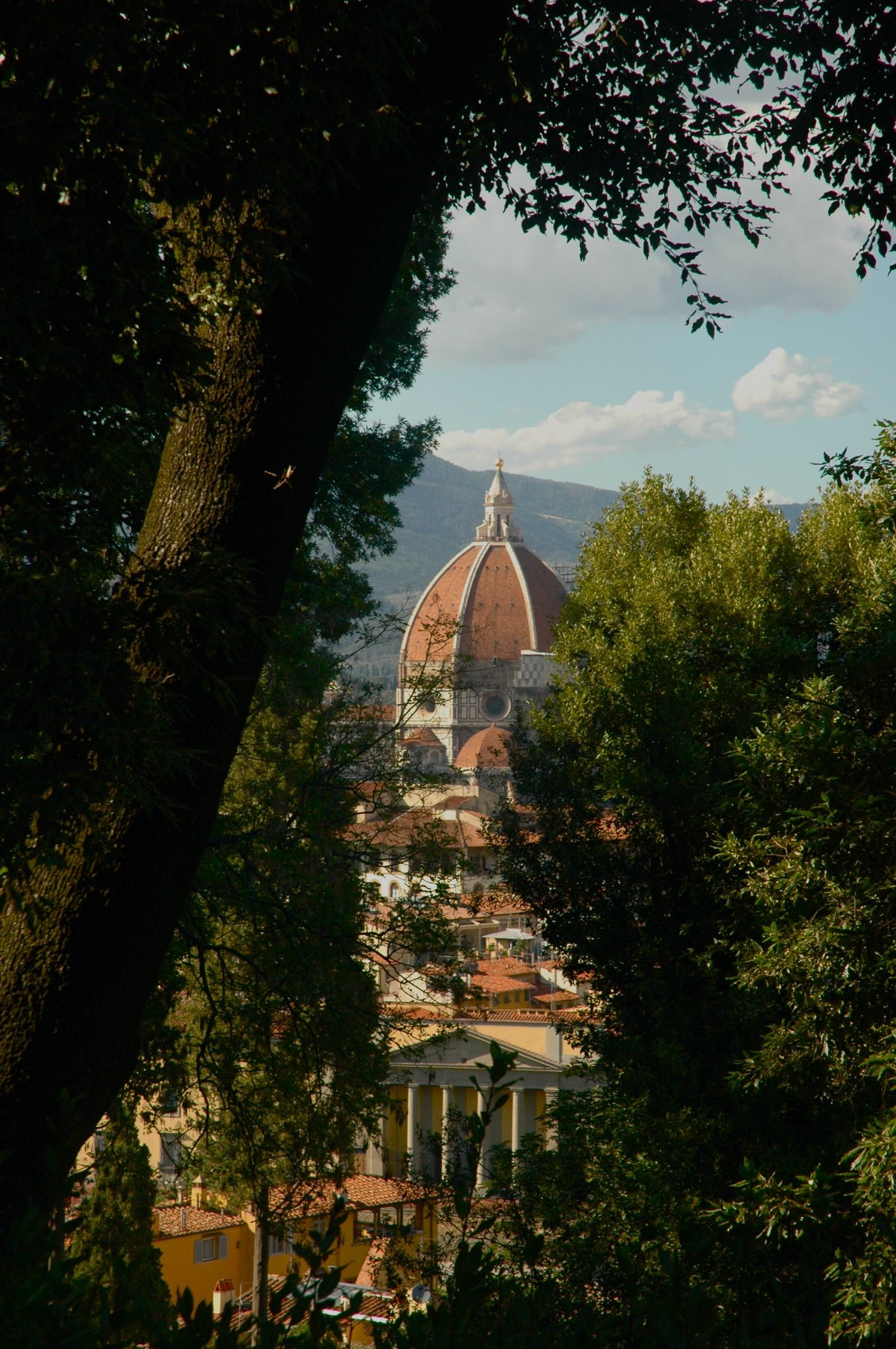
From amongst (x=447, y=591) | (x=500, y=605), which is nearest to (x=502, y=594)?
(x=500, y=605)

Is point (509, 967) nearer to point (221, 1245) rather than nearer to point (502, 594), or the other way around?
point (221, 1245)

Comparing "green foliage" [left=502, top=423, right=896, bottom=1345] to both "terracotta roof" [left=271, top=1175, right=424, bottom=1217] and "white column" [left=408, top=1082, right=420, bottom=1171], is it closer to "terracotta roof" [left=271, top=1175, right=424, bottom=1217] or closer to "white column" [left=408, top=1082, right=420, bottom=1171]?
"terracotta roof" [left=271, top=1175, right=424, bottom=1217]

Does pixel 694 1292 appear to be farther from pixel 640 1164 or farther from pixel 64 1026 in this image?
pixel 640 1164

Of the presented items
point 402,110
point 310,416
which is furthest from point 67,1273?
point 402,110

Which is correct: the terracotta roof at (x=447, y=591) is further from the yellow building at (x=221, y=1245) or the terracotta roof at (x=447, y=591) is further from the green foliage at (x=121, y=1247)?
the green foliage at (x=121, y=1247)

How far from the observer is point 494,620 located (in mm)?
119375

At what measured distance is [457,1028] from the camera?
13.7 m

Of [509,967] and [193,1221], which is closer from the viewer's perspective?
[193,1221]

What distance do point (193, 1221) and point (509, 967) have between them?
12415mm

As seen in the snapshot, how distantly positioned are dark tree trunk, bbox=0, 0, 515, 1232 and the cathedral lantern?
81.9 metres

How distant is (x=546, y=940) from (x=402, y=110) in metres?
11.4

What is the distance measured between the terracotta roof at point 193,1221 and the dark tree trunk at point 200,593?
20.0 metres

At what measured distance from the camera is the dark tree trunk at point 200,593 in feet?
12.7

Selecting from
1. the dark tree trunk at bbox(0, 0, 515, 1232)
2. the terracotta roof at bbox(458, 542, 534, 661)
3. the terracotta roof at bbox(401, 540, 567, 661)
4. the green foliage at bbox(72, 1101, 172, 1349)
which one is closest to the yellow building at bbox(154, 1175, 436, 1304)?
the green foliage at bbox(72, 1101, 172, 1349)
